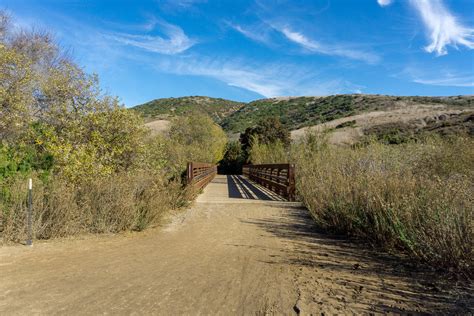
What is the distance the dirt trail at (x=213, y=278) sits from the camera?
3.04 meters

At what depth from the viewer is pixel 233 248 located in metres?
5.25

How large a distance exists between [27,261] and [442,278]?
17.6 ft

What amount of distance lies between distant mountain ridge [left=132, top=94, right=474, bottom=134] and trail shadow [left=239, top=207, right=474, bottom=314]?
50317 mm

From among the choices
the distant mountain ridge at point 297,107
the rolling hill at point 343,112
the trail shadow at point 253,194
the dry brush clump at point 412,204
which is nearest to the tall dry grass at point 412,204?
the dry brush clump at point 412,204

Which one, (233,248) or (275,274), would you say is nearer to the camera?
(275,274)

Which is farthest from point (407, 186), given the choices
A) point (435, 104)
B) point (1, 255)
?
point (435, 104)

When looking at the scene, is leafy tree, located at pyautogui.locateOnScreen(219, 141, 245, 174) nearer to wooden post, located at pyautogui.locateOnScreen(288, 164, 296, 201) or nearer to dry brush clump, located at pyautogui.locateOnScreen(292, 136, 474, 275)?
wooden post, located at pyautogui.locateOnScreen(288, 164, 296, 201)

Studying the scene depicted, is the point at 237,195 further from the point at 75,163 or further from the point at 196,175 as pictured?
the point at 75,163

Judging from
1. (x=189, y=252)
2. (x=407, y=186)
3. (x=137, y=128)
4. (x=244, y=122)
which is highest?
(x=244, y=122)

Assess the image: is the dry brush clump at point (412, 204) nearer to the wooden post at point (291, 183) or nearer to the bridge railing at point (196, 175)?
the wooden post at point (291, 183)

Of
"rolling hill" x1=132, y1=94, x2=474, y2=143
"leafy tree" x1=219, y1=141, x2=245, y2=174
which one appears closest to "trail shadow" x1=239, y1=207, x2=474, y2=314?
"rolling hill" x1=132, y1=94, x2=474, y2=143

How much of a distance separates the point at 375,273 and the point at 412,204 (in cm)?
140

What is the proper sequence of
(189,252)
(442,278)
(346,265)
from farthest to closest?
1. (189,252)
2. (346,265)
3. (442,278)

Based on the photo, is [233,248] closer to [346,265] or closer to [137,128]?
[346,265]
